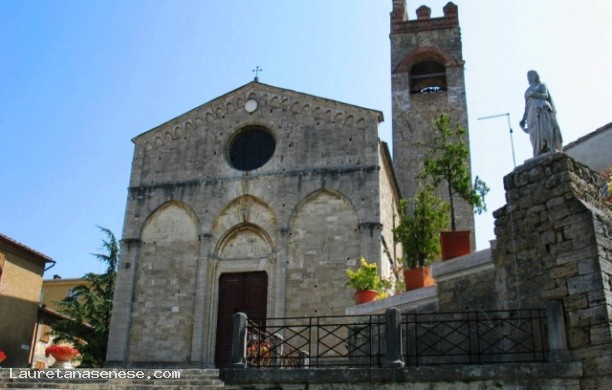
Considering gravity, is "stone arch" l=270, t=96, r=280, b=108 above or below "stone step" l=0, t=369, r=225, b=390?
above

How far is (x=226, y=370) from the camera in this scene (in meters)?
8.22

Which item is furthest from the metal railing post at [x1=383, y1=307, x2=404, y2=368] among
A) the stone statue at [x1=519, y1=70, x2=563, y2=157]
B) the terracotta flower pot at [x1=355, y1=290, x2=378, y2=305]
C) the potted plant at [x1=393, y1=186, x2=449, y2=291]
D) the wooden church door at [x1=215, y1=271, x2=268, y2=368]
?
the wooden church door at [x1=215, y1=271, x2=268, y2=368]

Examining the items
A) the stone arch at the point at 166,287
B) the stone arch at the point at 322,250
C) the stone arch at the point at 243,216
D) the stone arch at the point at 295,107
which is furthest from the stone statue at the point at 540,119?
the stone arch at the point at 166,287

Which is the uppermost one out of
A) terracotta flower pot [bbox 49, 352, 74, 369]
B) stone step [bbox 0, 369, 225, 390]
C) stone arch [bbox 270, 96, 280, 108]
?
stone arch [bbox 270, 96, 280, 108]

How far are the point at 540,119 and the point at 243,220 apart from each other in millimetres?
11085

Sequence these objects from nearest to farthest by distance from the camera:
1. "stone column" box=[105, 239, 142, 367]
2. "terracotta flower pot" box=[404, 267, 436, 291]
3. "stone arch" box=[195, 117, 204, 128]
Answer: "terracotta flower pot" box=[404, 267, 436, 291]
"stone column" box=[105, 239, 142, 367]
"stone arch" box=[195, 117, 204, 128]

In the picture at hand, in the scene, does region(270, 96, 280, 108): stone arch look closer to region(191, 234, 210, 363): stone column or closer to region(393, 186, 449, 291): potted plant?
region(191, 234, 210, 363): stone column

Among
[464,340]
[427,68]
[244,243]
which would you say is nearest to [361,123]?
[244,243]

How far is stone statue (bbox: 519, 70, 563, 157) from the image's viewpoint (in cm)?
875

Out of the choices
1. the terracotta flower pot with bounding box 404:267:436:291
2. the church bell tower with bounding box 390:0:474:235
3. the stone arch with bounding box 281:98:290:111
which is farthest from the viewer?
the church bell tower with bounding box 390:0:474:235

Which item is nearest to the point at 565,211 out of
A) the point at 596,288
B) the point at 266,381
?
the point at 596,288

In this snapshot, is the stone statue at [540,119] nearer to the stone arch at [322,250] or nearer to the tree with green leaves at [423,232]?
the tree with green leaves at [423,232]

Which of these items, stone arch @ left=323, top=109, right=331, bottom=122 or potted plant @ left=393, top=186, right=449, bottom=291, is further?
stone arch @ left=323, top=109, right=331, bottom=122

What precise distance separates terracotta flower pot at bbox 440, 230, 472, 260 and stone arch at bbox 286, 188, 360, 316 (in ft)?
18.5
